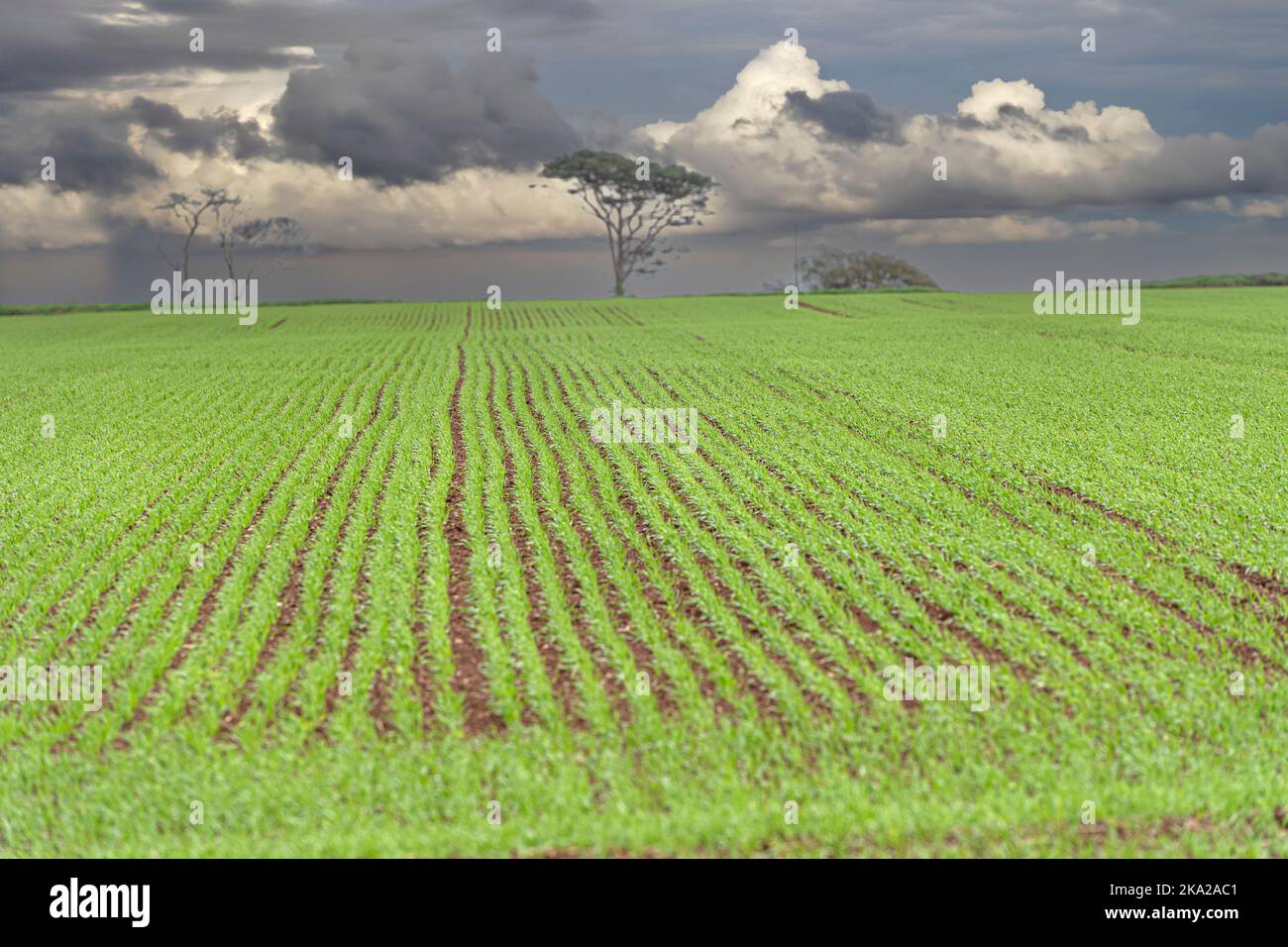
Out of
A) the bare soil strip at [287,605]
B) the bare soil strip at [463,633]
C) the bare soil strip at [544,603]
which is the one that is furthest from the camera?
the bare soil strip at [544,603]

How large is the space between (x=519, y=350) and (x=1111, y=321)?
2904 centimetres

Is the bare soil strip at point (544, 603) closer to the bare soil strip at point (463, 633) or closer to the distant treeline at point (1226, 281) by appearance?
the bare soil strip at point (463, 633)

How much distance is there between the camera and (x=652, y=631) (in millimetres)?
10297

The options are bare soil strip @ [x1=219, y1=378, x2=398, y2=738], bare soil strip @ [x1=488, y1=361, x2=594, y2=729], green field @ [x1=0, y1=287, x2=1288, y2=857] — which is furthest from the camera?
bare soil strip @ [x1=488, y1=361, x2=594, y2=729]

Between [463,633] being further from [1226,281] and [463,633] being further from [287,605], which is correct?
[1226,281]

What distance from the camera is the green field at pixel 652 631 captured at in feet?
23.6

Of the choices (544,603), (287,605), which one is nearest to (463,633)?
(544,603)

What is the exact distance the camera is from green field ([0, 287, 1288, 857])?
7.18 m

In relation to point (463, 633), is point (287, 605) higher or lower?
higher

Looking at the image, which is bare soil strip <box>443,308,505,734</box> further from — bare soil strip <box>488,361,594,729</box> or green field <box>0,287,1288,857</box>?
bare soil strip <box>488,361,594,729</box>

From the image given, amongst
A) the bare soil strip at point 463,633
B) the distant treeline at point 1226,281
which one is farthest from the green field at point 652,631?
the distant treeline at point 1226,281

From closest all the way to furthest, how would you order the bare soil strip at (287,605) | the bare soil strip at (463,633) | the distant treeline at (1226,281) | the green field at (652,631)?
1. the green field at (652,631)
2. the bare soil strip at (463,633)
3. the bare soil strip at (287,605)
4. the distant treeline at (1226,281)

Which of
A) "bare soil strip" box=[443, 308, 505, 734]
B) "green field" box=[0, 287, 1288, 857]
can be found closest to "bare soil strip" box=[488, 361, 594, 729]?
"green field" box=[0, 287, 1288, 857]
